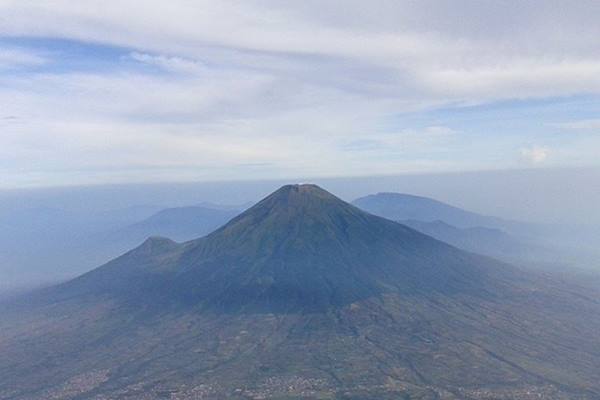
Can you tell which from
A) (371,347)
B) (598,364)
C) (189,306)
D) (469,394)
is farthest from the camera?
(189,306)

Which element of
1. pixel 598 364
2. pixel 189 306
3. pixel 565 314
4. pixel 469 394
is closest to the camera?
pixel 469 394

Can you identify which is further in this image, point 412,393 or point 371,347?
point 371,347

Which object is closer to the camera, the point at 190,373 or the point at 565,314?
the point at 190,373

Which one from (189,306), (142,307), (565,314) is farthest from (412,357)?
(142,307)

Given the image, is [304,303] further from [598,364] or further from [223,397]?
[598,364]

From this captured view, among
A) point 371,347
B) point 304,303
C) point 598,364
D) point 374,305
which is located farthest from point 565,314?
point 304,303

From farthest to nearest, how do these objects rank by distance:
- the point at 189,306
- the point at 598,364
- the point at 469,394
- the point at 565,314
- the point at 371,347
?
the point at 189,306
the point at 565,314
the point at 371,347
the point at 598,364
the point at 469,394

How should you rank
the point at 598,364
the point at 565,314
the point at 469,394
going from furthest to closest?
the point at 565,314 < the point at 598,364 < the point at 469,394

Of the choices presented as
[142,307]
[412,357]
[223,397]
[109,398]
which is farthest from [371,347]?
[142,307]

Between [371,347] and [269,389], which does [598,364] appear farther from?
[269,389]
